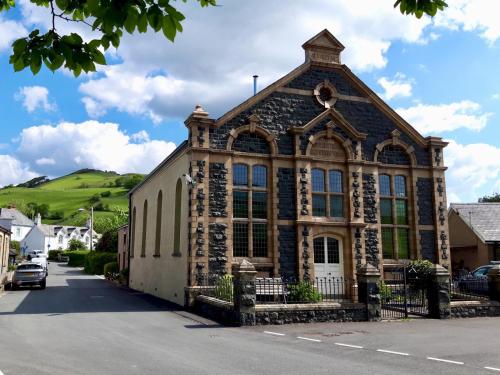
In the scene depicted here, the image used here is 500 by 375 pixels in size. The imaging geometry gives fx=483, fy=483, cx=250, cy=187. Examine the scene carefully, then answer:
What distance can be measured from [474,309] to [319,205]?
731 centimetres

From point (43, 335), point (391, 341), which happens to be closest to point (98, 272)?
point (43, 335)

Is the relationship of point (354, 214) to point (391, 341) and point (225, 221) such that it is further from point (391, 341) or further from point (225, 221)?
point (391, 341)

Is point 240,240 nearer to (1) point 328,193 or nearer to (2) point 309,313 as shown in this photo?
(1) point 328,193

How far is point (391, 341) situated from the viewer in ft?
38.6

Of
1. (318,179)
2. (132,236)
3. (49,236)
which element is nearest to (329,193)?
(318,179)

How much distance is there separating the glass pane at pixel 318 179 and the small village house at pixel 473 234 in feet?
58.1

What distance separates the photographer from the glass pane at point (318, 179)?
21373 millimetres

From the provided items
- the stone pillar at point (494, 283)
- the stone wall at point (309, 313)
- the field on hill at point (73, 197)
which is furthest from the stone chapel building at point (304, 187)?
the field on hill at point (73, 197)

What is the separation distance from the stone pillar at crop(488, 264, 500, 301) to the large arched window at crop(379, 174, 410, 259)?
489 centimetres

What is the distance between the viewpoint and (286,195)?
806 inches

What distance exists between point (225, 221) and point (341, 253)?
5.58 metres

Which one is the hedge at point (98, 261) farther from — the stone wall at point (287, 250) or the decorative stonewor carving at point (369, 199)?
the decorative stonewor carving at point (369, 199)

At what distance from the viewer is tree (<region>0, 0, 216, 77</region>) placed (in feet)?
12.3

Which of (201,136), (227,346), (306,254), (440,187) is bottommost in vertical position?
(227,346)
